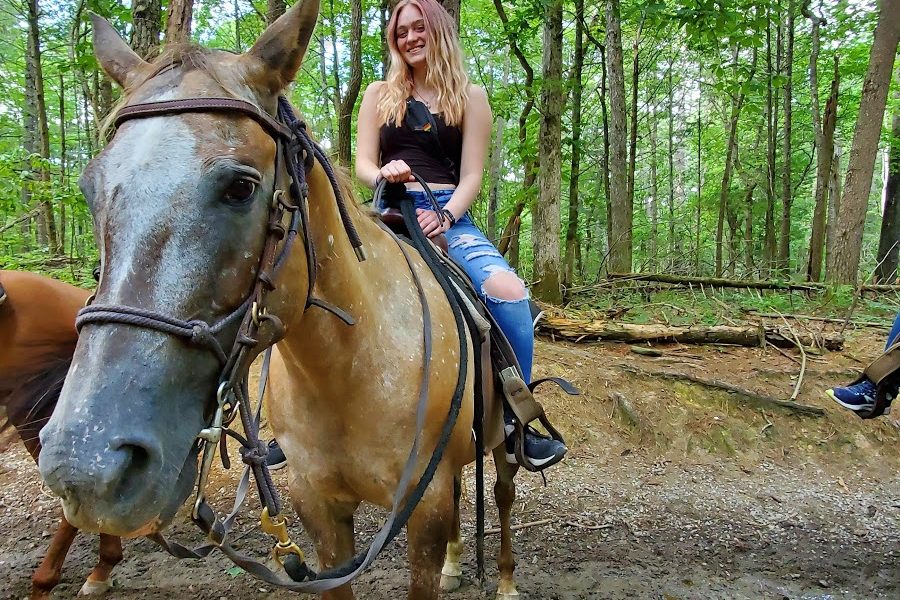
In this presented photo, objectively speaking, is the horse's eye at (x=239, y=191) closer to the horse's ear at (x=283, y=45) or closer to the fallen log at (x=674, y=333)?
the horse's ear at (x=283, y=45)

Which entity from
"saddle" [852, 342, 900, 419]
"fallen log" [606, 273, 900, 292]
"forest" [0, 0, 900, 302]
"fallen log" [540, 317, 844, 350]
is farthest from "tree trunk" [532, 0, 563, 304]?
"saddle" [852, 342, 900, 419]

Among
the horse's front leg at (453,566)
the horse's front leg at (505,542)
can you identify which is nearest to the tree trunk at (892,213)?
the horse's front leg at (505,542)

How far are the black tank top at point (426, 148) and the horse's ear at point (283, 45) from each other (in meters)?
1.54

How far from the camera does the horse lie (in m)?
1.12

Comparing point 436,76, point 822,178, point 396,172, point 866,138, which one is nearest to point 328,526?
point 396,172

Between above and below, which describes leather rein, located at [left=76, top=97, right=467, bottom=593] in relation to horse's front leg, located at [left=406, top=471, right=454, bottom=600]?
above

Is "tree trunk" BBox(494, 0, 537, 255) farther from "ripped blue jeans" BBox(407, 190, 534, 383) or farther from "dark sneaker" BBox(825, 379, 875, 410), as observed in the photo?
"ripped blue jeans" BBox(407, 190, 534, 383)

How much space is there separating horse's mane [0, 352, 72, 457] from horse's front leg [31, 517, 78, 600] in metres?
0.63

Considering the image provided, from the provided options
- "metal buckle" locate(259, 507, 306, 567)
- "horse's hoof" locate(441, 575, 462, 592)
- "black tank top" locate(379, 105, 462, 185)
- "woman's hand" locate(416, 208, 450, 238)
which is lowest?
"horse's hoof" locate(441, 575, 462, 592)

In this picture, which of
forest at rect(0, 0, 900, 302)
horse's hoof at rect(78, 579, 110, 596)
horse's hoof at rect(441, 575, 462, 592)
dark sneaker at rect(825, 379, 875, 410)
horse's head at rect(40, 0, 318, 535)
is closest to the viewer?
horse's head at rect(40, 0, 318, 535)

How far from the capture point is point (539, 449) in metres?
3.01

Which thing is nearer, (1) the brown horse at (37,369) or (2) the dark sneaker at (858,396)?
(1) the brown horse at (37,369)

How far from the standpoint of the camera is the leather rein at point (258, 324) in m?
1.24

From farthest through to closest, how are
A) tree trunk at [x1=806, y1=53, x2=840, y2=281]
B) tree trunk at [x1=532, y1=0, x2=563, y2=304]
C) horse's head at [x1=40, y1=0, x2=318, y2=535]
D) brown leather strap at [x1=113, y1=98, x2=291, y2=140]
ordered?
tree trunk at [x1=806, y1=53, x2=840, y2=281], tree trunk at [x1=532, y1=0, x2=563, y2=304], brown leather strap at [x1=113, y1=98, x2=291, y2=140], horse's head at [x1=40, y1=0, x2=318, y2=535]
